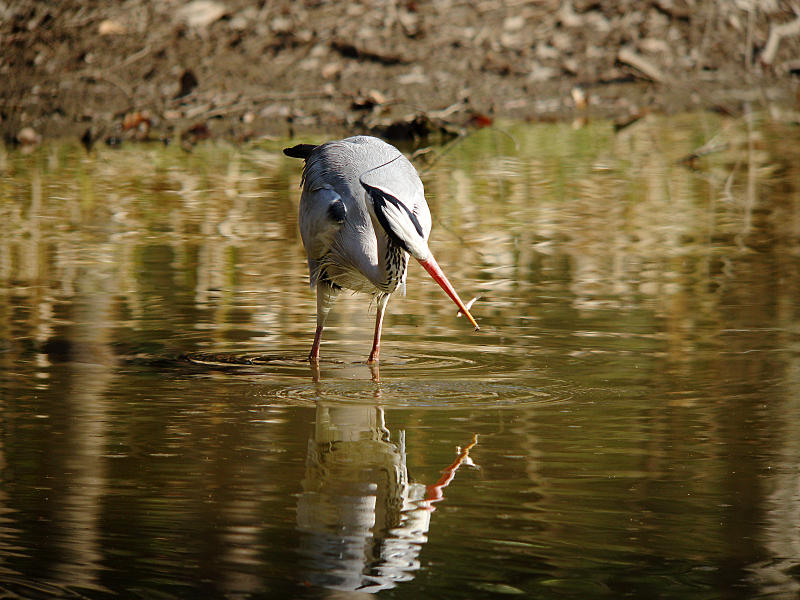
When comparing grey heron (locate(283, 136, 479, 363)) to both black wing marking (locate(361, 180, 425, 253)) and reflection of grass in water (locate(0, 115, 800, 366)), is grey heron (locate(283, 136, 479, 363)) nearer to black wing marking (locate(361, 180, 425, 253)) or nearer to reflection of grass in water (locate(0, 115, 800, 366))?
black wing marking (locate(361, 180, 425, 253))

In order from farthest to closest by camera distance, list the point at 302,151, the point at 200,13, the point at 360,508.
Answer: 1. the point at 200,13
2. the point at 302,151
3. the point at 360,508

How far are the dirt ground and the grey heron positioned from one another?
8.46 metres

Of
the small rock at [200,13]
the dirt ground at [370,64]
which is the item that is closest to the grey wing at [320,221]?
the dirt ground at [370,64]

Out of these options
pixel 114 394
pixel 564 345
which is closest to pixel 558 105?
pixel 564 345

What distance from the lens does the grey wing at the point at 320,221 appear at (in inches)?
304

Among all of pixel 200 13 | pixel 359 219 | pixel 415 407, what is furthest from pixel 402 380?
pixel 200 13

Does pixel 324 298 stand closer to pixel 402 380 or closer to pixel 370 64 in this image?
pixel 402 380

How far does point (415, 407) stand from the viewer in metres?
6.46

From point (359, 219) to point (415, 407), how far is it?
1.51m

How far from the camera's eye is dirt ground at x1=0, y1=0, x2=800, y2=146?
58.7 ft

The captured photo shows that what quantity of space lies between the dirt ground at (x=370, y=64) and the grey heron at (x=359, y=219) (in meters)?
8.46

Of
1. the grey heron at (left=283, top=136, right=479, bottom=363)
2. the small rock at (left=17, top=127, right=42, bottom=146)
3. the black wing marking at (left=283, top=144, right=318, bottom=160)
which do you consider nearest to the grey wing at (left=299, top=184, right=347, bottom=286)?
the grey heron at (left=283, top=136, right=479, bottom=363)

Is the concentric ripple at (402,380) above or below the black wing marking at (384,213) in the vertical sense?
below

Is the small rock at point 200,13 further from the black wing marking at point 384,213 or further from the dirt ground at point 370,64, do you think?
the black wing marking at point 384,213
